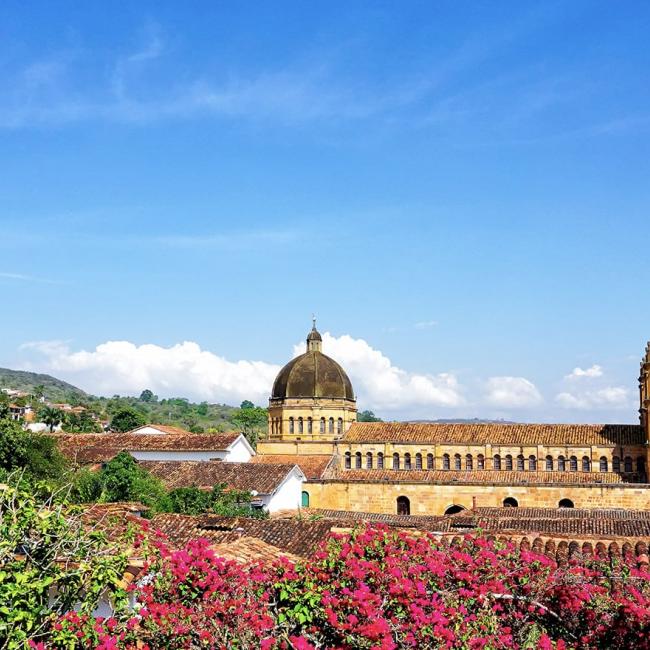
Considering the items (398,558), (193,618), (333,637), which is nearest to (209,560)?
(193,618)

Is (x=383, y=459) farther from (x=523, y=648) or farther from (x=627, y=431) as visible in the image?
(x=523, y=648)

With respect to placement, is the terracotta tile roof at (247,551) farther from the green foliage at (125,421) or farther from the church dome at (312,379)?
the green foliage at (125,421)

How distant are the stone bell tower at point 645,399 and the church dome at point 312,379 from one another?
59.6ft

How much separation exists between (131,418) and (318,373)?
A: 4203 cm

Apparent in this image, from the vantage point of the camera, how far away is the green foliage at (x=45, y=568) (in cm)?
873

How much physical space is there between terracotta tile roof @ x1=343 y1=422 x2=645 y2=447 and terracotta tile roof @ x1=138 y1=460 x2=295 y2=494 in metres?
9.72

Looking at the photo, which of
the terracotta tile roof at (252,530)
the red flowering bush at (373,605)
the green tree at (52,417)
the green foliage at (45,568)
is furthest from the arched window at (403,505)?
the green tree at (52,417)

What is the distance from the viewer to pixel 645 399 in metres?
43.3

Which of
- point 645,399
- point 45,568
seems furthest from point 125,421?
point 45,568

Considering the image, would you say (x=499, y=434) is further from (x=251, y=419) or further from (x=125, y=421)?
(x=251, y=419)

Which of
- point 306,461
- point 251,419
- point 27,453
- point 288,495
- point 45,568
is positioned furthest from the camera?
point 251,419

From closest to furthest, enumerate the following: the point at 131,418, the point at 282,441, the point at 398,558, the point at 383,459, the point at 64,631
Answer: the point at 64,631
the point at 398,558
the point at 383,459
the point at 282,441
the point at 131,418

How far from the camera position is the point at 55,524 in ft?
32.3

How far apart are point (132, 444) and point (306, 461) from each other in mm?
10695
